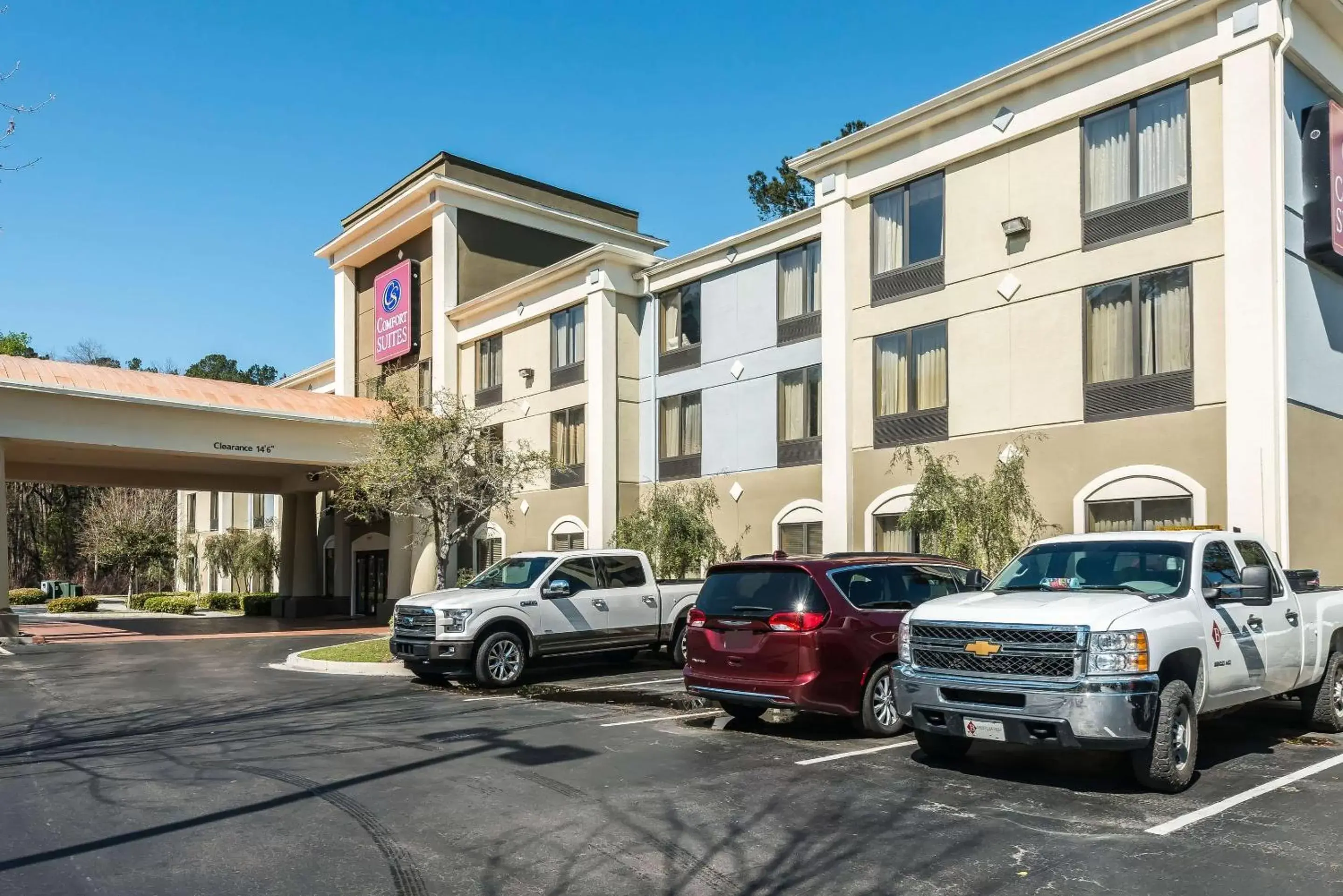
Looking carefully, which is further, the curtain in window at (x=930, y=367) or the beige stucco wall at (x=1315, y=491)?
the curtain in window at (x=930, y=367)

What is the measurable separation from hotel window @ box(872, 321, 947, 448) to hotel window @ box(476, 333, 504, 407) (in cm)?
1472

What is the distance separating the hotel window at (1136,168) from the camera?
17172mm

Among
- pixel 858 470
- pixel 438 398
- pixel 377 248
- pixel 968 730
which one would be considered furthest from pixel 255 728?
pixel 377 248

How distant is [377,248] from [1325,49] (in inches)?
1161

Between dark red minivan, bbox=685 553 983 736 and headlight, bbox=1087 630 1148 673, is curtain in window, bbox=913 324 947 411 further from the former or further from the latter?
headlight, bbox=1087 630 1148 673

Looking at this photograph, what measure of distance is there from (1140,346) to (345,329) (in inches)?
1191

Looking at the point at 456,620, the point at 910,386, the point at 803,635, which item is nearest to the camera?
the point at 803,635

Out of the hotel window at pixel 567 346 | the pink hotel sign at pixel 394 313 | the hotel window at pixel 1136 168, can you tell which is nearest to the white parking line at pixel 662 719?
the hotel window at pixel 1136 168

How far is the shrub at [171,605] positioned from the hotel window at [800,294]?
30609 mm

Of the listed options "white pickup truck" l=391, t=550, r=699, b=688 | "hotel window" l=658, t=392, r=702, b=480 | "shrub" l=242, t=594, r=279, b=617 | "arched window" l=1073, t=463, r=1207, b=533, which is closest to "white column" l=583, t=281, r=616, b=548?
"hotel window" l=658, t=392, r=702, b=480

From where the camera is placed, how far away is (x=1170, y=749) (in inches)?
313

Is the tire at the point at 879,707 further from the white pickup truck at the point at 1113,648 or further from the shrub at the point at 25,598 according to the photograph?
the shrub at the point at 25,598

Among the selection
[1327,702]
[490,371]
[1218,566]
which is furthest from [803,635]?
[490,371]

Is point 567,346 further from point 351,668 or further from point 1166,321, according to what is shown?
point 1166,321
